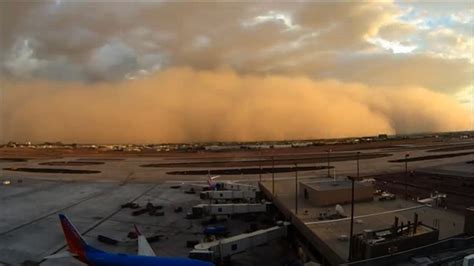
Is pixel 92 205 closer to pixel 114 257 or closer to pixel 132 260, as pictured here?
pixel 114 257

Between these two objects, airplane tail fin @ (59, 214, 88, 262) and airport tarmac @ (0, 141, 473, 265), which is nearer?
airplane tail fin @ (59, 214, 88, 262)

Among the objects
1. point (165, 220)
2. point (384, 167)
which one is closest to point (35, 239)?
point (165, 220)

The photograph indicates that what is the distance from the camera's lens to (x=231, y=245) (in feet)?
127

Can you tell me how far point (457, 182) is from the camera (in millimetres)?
85938

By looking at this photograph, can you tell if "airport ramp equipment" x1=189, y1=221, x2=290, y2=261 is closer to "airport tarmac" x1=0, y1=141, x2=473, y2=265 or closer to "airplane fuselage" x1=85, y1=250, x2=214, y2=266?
"airport tarmac" x1=0, y1=141, x2=473, y2=265

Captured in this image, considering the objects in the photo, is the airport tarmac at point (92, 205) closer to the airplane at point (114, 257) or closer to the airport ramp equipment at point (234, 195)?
the airport ramp equipment at point (234, 195)

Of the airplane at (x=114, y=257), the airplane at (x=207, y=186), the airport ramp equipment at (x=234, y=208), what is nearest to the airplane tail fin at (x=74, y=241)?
the airplane at (x=114, y=257)

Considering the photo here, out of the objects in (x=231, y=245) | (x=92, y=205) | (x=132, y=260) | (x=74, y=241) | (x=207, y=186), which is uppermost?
(x=74, y=241)

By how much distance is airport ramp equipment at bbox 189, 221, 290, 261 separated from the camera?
120ft

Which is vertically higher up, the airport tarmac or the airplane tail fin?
the airplane tail fin

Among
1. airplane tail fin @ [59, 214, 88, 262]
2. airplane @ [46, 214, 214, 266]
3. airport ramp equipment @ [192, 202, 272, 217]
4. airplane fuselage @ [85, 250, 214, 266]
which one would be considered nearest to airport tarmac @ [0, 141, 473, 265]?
airport ramp equipment @ [192, 202, 272, 217]

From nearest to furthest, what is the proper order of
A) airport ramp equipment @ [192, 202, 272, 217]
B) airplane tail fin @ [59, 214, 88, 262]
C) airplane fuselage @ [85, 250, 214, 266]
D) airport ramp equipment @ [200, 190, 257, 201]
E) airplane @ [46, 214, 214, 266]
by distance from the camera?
airplane fuselage @ [85, 250, 214, 266] → airplane @ [46, 214, 214, 266] → airplane tail fin @ [59, 214, 88, 262] → airport ramp equipment @ [192, 202, 272, 217] → airport ramp equipment @ [200, 190, 257, 201]

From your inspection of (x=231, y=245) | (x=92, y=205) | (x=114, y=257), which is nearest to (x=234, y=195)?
(x=92, y=205)

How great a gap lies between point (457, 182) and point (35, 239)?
78.8m
